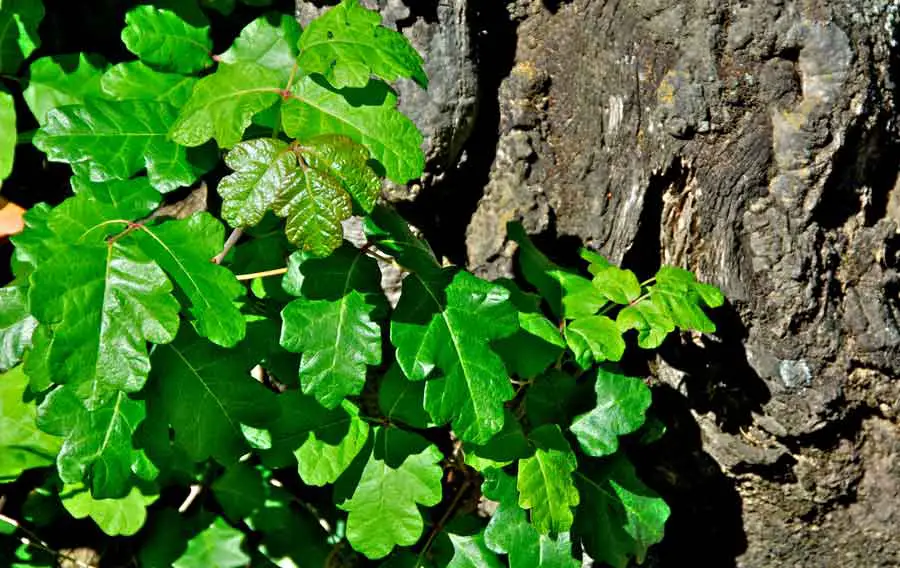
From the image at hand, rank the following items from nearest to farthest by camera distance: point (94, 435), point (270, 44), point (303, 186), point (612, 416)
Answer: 1. point (303, 186)
2. point (94, 435)
3. point (270, 44)
4. point (612, 416)

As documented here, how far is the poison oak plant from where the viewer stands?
1570 mm

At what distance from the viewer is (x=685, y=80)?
215 cm

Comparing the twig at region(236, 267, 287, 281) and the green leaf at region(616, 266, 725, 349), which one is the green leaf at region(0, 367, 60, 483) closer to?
the twig at region(236, 267, 287, 281)

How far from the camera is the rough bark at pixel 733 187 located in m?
2.15

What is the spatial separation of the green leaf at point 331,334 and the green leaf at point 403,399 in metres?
0.21

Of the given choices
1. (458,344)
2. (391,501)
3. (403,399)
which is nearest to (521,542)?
(391,501)

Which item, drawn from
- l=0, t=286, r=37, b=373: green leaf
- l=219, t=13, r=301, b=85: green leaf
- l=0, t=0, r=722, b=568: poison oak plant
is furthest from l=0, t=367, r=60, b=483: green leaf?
l=219, t=13, r=301, b=85: green leaf

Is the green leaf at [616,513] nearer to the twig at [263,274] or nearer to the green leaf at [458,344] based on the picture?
the green leaf at [458,344]

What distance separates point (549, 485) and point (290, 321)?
0.61 meters

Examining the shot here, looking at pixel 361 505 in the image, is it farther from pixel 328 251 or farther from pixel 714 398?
pixel 714 398

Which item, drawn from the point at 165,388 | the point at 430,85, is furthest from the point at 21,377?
the point at 430,85

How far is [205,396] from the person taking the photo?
6.05 ft

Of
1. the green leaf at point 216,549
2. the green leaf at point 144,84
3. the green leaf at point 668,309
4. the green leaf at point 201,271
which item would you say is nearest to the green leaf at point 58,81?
the green leaf at point 144,84

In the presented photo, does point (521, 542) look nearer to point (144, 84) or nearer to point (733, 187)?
point (733, 187)
